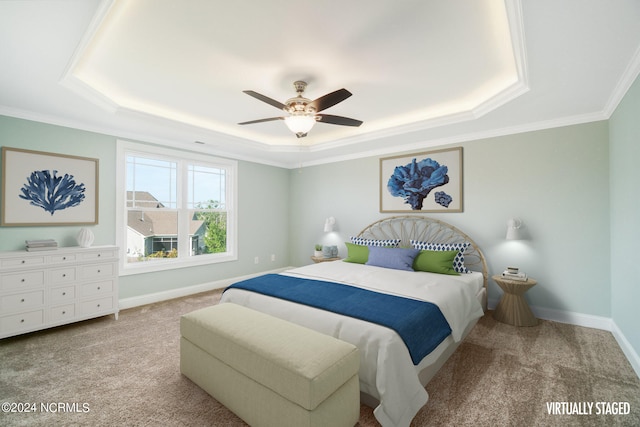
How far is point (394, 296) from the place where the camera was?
2.58 meters

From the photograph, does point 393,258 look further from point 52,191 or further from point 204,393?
point 52,191

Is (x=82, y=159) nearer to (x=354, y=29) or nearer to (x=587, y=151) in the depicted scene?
(x=354, y=29)

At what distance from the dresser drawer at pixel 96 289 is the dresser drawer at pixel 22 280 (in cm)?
38

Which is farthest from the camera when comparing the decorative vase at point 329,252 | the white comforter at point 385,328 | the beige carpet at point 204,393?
the decorative vase at point 329,252

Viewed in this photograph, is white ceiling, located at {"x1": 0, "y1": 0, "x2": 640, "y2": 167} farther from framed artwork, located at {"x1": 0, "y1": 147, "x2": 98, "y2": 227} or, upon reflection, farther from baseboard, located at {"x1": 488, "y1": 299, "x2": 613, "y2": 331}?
baseboard, located at {"x1": 488, "y1": 299, "x2": 613, "y2": 331}

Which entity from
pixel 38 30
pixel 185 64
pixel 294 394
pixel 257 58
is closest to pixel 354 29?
pixel 257 58

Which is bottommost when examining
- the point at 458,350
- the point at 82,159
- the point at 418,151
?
the point at 458,350

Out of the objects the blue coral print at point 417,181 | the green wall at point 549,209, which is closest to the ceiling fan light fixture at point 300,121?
the blue coral print at point 417,181

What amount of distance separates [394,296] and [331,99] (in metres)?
1.82

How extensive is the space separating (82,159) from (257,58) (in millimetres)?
2811

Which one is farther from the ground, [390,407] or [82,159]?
[82,159]

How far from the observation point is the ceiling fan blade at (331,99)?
2.32 m

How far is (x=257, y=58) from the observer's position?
248cm

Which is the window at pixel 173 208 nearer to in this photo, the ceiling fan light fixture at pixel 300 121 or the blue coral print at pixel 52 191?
the blue coral print at pixel 52 191
